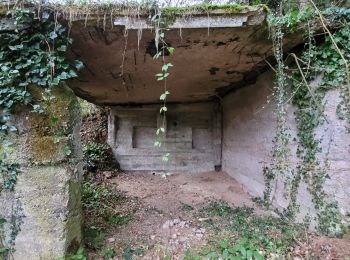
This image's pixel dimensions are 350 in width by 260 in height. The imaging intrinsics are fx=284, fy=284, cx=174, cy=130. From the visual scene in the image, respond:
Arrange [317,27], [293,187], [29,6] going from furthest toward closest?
[293,187], [317,27], [29,6]

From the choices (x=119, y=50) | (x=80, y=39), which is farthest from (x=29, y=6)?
(x=119, y=50)

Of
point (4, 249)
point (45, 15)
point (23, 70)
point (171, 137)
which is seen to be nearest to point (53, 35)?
point (45, 15)

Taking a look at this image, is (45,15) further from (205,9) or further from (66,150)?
(205,9)

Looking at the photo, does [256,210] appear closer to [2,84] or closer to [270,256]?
[270,256]

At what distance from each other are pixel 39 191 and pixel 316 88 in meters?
3.27

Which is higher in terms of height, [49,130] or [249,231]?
[49,130]

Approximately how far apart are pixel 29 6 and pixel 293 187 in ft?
12.4

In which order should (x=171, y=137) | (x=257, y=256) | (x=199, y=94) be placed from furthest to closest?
1. (x=171, y=137)
2. (x=199, y=94)
3. (x=257, y=256)

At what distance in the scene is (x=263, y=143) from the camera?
4.90 metres

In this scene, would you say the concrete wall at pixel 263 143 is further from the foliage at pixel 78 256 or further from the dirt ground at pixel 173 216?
the foliage at pixel 78 256

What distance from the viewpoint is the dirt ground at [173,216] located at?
3.23 m

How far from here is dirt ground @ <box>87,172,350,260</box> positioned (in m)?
3.23

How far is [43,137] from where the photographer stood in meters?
2.84

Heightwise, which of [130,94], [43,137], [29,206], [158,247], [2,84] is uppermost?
[130,94]
